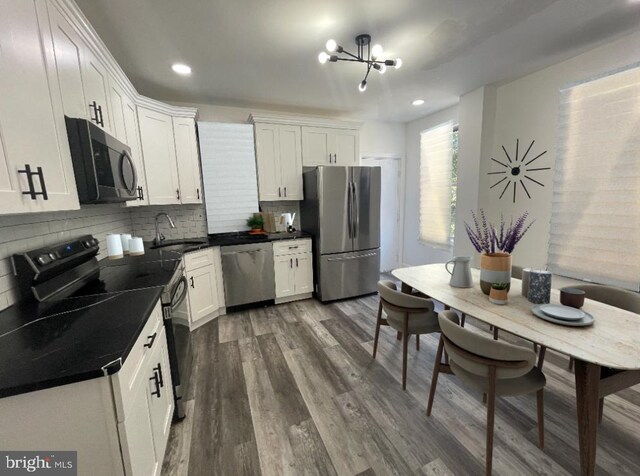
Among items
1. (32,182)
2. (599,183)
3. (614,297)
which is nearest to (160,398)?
(32,182)

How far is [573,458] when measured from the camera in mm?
1383

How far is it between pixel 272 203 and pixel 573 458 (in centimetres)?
364

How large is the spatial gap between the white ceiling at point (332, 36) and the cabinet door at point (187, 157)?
400 mm

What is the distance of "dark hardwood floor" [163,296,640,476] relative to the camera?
1.40 m

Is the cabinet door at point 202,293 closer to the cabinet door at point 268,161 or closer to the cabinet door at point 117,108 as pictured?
the cabinet door at point 268,161

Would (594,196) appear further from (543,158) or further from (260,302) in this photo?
(260,302)

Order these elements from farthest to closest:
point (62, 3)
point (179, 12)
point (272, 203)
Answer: point (272, 203)
point (179, 12)
point (62, 3)

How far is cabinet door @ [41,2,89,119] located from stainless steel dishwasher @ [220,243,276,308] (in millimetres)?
1870

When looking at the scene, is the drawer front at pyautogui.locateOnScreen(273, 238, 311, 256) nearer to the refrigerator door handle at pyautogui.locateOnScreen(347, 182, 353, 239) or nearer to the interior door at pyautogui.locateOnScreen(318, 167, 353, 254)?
the interior door at pyautogui.locateOnScreen(318, 167, 353, 254)

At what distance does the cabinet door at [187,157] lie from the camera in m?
3.01

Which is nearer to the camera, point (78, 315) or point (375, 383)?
point (78, 315)

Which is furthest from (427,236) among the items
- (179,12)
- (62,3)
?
(62,3)

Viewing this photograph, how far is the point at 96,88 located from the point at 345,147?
2898 mm

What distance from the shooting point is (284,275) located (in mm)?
3445
